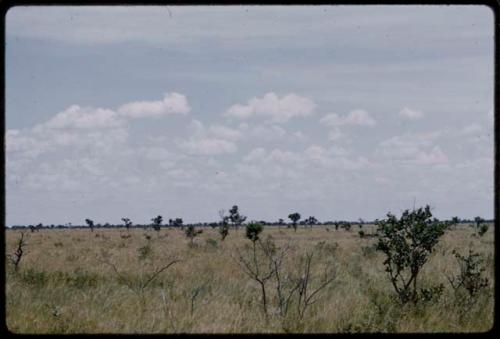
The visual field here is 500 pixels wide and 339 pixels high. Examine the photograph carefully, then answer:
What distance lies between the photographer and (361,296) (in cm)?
938

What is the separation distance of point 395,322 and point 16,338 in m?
4.68

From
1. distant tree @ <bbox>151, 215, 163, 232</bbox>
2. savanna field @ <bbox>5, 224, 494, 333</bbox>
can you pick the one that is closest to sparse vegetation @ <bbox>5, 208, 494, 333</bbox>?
savanna field @ <bbox>5, 224, 494, 333</bbox>

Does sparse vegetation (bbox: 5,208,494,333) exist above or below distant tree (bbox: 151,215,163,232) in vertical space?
below

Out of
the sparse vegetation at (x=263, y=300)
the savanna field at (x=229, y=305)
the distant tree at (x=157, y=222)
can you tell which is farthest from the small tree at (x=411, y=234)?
the distant tree at (x=157, y=222)

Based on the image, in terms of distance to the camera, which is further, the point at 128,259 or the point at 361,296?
the point at 128,259

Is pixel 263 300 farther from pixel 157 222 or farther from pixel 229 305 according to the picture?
pixel 157 222

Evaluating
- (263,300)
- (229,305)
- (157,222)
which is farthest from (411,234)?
(157,222)

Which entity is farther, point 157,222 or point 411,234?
point 157,222

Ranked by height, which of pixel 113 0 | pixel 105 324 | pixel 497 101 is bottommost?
pixel 105 324

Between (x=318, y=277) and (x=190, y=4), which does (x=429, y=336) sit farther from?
(x=318, y=277)

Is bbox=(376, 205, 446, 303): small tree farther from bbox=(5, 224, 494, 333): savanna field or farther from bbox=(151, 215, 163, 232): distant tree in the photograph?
bbox=(151, 215, 163, 232): distant tree

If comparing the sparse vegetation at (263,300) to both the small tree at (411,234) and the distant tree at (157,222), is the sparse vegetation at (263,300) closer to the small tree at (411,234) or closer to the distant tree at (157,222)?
the small tree at (411,234)

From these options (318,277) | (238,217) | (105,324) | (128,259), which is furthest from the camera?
(238,217)

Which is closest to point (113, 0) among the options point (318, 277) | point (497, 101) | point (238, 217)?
point (497, 101)
